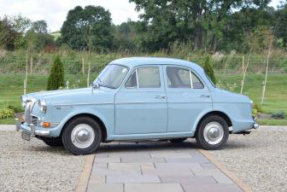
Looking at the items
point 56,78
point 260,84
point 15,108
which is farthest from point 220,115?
point 260,84

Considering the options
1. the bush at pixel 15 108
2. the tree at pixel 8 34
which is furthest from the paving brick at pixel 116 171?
the tree at pixel 8 34

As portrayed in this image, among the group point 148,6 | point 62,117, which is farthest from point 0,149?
point 148,6

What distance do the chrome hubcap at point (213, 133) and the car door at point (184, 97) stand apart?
1.07 feet

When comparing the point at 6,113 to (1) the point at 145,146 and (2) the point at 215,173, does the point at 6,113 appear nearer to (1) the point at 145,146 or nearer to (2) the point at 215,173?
(1) the point at 145,146

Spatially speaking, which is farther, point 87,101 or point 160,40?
point 160,40

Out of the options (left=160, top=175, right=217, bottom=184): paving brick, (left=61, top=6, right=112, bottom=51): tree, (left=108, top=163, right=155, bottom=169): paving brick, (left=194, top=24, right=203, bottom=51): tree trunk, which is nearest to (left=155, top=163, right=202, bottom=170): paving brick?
(left=108, top=163, right=155, bottom=169): paving brick

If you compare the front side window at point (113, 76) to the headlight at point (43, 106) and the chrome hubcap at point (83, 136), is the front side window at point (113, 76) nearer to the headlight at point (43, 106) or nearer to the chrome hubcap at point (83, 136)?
the chrome hubcap at point (83, 136)

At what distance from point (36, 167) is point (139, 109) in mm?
2471

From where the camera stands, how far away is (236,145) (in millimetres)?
12273

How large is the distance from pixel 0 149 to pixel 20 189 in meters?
3.82

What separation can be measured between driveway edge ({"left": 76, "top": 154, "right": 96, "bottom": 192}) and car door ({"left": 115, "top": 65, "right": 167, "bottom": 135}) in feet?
3.05

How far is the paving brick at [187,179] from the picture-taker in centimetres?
800

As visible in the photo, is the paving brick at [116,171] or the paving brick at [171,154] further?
the paving brick at [171,154]

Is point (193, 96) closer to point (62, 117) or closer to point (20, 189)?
point (62, 117)
